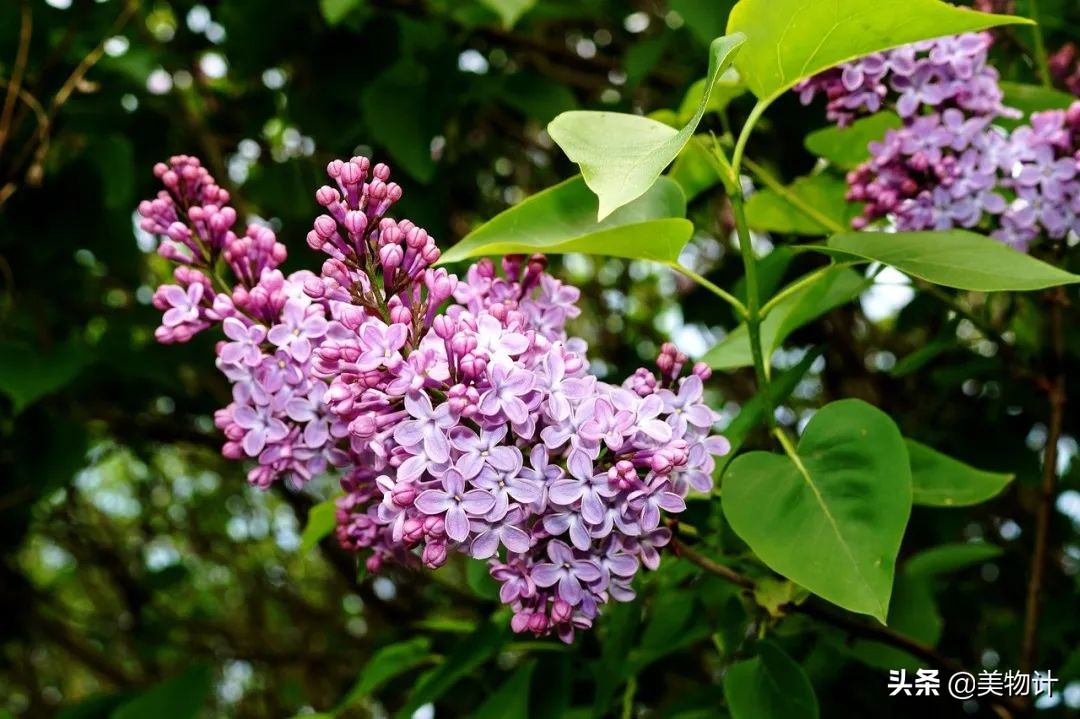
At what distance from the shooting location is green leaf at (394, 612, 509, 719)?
4.53 ft

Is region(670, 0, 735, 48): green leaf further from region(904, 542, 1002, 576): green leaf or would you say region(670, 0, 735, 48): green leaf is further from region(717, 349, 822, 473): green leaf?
region(904, 542, 1002, 576): green leaf

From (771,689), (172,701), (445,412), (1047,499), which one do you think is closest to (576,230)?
(445,412)

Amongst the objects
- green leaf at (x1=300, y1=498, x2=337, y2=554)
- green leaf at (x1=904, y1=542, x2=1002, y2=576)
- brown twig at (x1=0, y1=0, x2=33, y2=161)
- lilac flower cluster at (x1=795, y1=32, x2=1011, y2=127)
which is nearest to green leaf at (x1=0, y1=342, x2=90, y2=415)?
brown twig at (x1=0, y1=0, x2=33, y2=161)

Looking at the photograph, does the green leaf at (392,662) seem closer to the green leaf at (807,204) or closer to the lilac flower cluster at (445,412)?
the lilac flower cluster at (445,412)

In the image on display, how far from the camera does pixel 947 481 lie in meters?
1.32

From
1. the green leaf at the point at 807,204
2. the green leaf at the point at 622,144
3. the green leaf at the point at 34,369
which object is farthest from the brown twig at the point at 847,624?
the green leaf at the point at 34,369

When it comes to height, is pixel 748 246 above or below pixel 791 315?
above

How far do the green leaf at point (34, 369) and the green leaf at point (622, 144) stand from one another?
135 centimetres

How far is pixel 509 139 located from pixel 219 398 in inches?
44.1

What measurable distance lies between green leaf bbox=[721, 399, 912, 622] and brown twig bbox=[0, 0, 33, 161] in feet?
5.48

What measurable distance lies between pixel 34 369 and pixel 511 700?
3.99ft

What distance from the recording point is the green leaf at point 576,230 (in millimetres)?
1011

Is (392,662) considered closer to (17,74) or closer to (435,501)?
(435,501)

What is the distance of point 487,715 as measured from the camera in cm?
136
